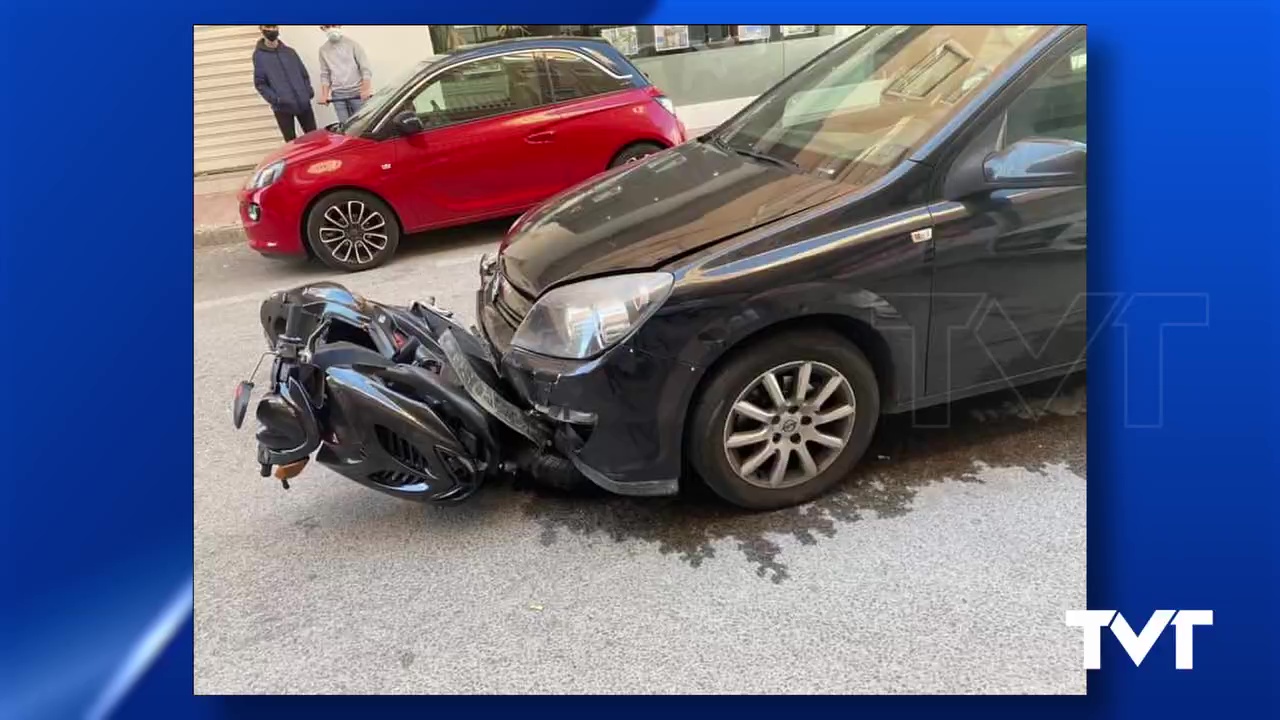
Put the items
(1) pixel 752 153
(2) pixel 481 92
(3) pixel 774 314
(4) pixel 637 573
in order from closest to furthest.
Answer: (3) pixel 774 314, (4) pixel 637 573, (2) pixel 481 92, (1) pixel 752 153

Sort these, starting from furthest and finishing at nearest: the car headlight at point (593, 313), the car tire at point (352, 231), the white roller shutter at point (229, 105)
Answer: the car tire at point (352, 231)
the white roller shutter at point (229, 105)
the car headlight at point (593, 313)

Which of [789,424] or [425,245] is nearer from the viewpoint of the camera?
[789,424]

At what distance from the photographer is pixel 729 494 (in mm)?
2322

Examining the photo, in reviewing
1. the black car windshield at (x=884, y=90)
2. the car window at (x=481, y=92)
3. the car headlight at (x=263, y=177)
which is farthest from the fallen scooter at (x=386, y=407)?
the black car windshield at (x=884, y=90)

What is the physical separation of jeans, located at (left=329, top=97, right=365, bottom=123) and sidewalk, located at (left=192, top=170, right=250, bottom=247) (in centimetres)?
26

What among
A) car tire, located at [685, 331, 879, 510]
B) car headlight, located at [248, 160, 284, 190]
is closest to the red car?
car headlight, located at [248, 160, 284, 190]

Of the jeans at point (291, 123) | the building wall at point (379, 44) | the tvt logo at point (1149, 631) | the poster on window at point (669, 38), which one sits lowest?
the tvt logo at point (1149, 631)

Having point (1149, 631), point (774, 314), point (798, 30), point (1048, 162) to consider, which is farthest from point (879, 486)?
point (798, 30)

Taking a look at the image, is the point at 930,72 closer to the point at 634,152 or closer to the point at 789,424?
the point at 634,152

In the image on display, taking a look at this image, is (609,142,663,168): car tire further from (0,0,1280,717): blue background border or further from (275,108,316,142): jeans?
(275,108,316,142): jeans

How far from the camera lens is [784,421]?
89.8 inches

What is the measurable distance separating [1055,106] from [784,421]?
0.92 m

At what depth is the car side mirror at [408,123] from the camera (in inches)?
92.5

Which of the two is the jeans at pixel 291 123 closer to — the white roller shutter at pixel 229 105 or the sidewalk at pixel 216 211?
the white roller shutter at pixel 229 105
